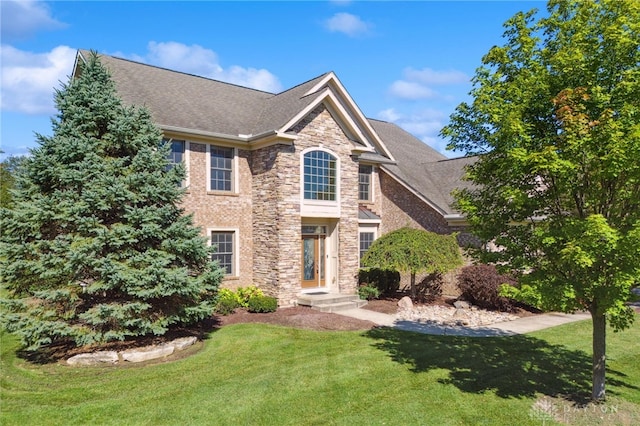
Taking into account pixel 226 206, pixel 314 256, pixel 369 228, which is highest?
pixel 226 206

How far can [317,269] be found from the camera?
18.1m

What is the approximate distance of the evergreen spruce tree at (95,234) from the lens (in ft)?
32.0

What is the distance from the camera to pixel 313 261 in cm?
1803

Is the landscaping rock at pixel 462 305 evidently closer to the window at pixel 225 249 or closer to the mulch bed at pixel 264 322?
the mulch bed at pixel 264 322

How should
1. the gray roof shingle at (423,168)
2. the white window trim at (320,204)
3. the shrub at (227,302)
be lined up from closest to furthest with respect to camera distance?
1. the shrub at (227,302)
2. the white window trim at (320,204)
3. the gray roof shingle at (423,168)

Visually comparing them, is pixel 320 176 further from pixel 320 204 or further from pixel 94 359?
pixel 94 359

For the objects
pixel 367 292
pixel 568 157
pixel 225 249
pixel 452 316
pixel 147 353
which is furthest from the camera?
pixel 367 292

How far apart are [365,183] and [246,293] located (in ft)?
28.0

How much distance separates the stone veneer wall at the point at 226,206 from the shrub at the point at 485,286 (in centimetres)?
854

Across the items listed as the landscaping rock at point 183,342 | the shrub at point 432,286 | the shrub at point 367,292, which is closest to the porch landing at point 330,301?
the shrub at point 367,292

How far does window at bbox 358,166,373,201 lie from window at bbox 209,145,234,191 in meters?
6.94

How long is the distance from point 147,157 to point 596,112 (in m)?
9.54

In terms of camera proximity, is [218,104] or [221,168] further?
[218,104]

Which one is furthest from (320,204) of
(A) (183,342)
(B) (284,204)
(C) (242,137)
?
(A) (183,342)
